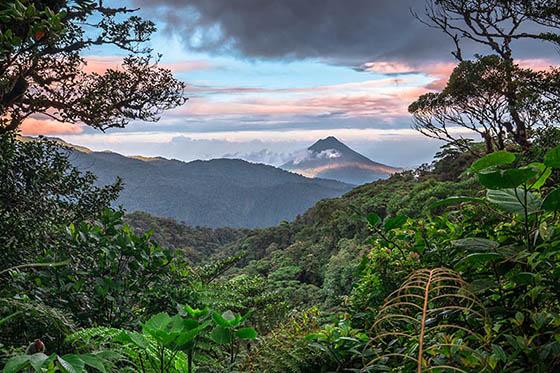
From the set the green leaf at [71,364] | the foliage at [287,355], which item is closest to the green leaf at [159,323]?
the green leaf at [71,364]

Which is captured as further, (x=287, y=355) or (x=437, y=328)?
(x=287, y=355)

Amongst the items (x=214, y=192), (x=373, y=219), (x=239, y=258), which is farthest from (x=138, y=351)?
(x=214, y=192)

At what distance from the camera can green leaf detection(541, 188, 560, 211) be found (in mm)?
922

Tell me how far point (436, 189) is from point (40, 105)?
11536 mm

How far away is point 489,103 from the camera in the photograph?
38.1ft

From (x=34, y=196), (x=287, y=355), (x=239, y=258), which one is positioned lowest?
(x=239, y=258)

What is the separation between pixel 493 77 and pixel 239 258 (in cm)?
861

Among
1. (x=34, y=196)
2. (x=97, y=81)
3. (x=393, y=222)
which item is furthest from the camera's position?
(x=97, y=81)

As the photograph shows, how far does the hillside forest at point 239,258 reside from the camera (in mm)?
948

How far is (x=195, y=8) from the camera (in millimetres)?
8211

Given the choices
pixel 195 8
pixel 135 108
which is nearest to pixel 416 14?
pixel 195 8

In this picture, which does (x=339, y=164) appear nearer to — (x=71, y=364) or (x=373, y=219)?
(x=373, y=219)

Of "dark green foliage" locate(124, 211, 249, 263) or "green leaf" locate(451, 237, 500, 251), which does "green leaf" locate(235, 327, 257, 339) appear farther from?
"dark green foliage" locate(124, 211, 249, 263)

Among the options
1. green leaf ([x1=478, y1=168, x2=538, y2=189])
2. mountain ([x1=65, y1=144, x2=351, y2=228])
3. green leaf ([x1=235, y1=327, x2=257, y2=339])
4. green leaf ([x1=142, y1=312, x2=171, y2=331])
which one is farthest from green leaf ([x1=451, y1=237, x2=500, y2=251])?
mountain ([x1=65, y1=144, x2=351, y2=228])
